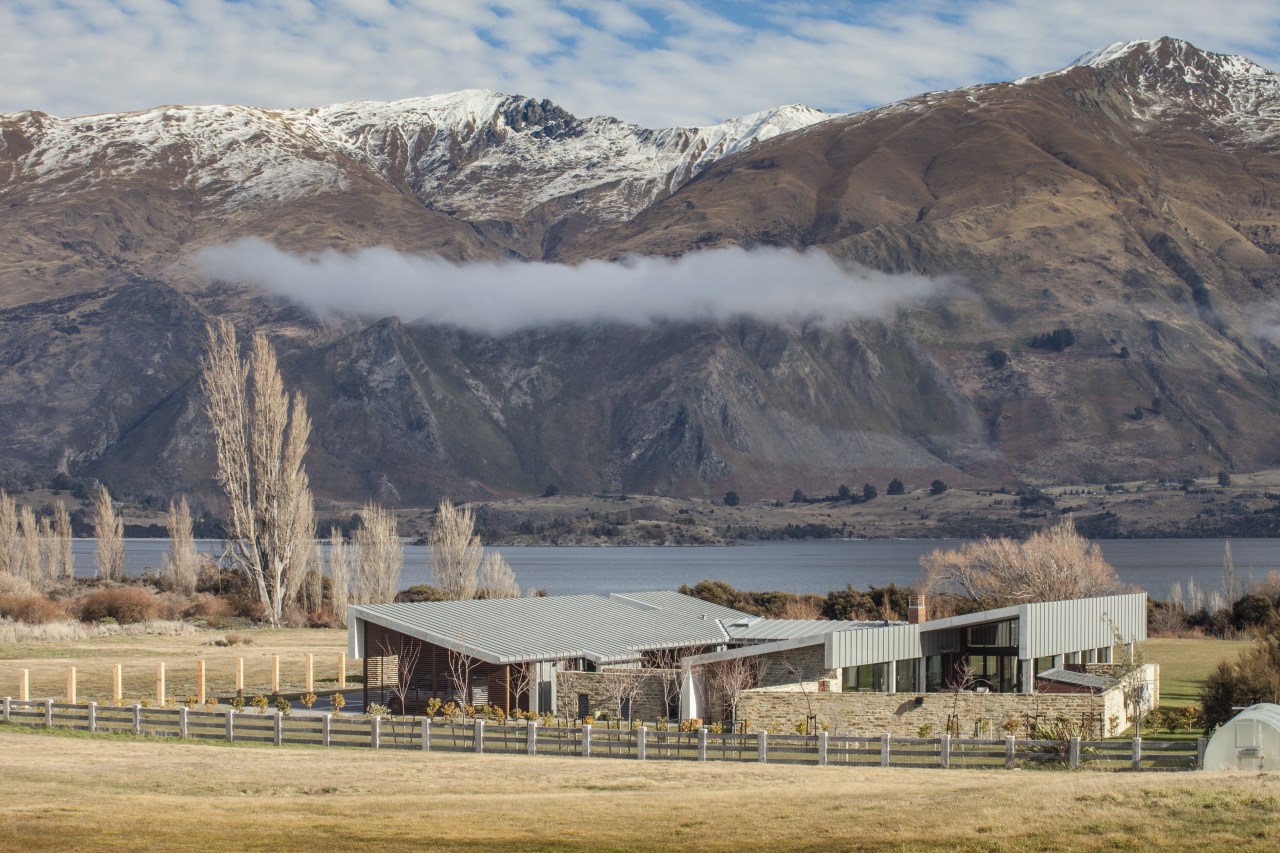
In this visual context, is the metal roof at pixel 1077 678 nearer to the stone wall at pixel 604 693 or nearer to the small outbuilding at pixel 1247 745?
the stone wall at pixel 604 693

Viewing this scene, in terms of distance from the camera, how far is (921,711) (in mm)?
42938

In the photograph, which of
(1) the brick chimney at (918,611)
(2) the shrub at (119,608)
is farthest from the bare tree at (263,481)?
(1) the brick chimney at (918,611)

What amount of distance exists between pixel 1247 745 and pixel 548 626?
2371 cm

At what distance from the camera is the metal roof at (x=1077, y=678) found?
47406 millimetres

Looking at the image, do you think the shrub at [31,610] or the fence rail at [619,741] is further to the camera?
the shrub at [31,610]

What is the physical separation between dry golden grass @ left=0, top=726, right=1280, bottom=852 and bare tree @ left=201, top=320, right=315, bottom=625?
177 ft

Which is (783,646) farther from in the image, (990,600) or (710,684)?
(990,600)

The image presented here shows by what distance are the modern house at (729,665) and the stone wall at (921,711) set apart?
5 cm

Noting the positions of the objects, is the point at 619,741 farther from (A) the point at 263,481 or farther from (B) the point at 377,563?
(B) the point at 377,563

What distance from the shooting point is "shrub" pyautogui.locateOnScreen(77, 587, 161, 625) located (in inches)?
3150

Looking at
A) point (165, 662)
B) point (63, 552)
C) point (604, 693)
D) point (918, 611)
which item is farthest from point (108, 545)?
point (604, 693)

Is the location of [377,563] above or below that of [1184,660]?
above

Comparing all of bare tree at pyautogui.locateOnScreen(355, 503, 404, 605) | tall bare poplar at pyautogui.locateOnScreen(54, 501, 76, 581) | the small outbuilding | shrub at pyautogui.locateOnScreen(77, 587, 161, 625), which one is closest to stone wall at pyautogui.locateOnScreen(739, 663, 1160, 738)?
the small outbuilding

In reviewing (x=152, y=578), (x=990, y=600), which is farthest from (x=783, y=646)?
(x=152, y=578)
